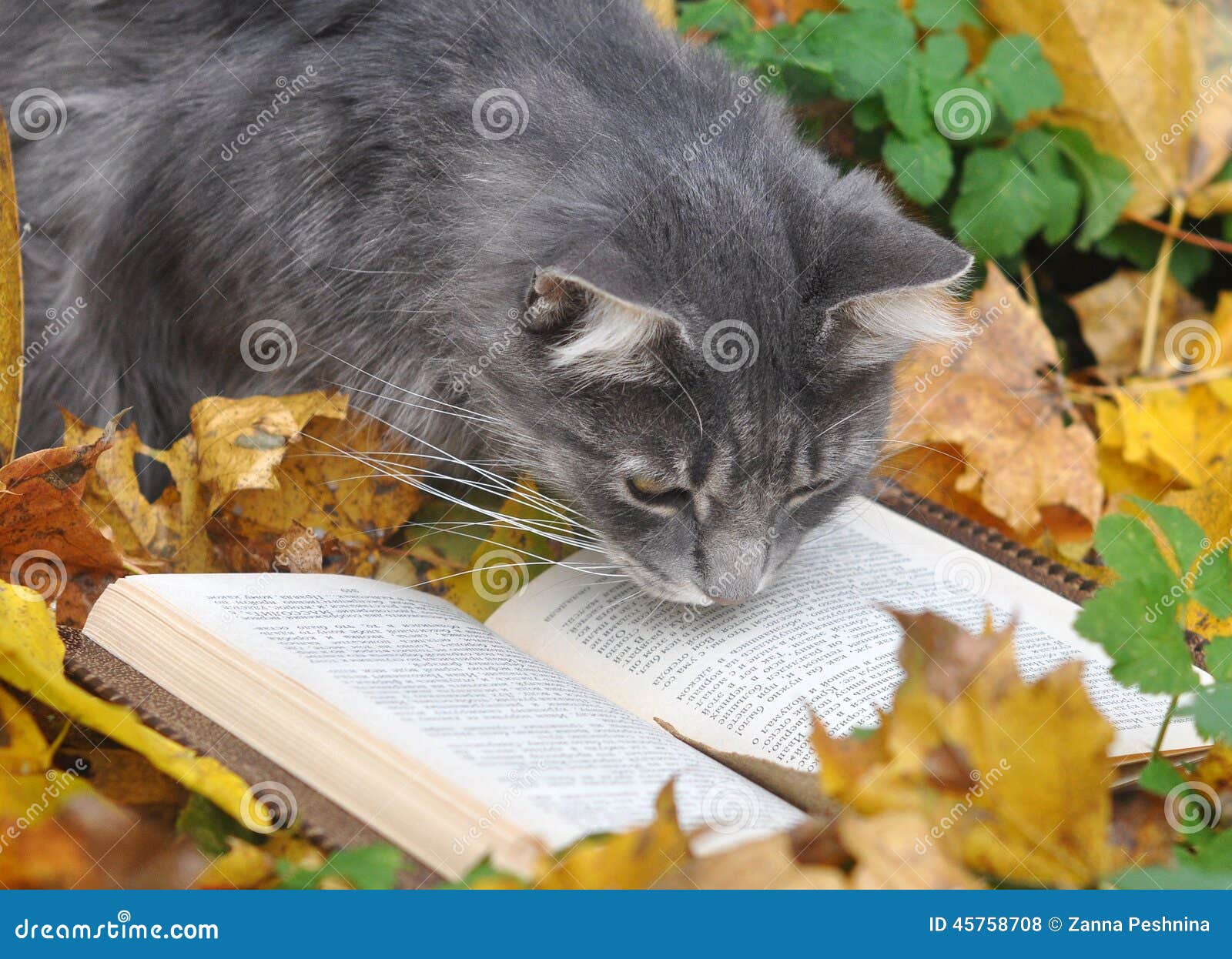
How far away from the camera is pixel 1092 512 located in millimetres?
1853

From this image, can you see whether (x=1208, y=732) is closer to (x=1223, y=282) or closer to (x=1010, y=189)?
(x=1010, y=189)

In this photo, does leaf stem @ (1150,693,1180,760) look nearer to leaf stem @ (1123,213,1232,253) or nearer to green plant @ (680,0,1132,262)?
green plant @ (680,0,1132,262)

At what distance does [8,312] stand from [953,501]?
1.37 meters

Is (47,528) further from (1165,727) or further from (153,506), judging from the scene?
(1165,727)

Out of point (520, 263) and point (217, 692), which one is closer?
point (217, 692)

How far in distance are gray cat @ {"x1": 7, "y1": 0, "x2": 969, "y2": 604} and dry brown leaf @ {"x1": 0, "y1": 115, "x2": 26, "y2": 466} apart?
0.22 m

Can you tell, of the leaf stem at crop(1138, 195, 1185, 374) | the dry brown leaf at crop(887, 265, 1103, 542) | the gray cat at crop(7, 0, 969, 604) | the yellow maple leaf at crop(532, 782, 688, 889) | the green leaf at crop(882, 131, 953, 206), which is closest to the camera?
the yellow maple leaf at crop(532, 782, 688, 889)

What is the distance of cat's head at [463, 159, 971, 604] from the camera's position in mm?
1284

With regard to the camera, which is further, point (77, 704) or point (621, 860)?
point (77, 704)

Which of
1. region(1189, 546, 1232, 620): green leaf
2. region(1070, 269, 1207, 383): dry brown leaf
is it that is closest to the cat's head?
region(1189, 546, 1232, 620): green leaf

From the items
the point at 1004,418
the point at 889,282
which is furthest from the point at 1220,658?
the point at 1004,418

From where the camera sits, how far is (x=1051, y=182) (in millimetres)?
2049

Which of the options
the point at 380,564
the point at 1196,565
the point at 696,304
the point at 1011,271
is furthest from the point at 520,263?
the point at 1011,271

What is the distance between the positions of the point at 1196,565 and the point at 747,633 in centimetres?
49
